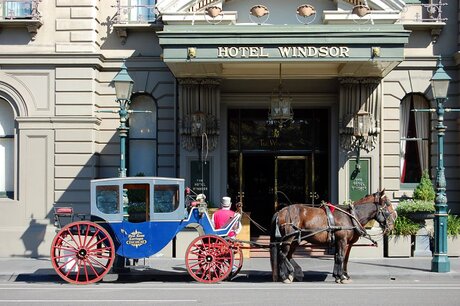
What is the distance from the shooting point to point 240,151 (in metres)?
21.9

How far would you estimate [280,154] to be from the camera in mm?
21906

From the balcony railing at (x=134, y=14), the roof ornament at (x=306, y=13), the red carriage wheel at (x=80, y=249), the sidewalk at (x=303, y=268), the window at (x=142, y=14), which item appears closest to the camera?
the red carriage wheel at (x=80, y=249)

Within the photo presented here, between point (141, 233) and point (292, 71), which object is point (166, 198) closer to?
point (141, 233)

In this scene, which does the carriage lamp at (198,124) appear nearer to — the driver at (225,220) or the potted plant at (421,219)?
the driver at (225,220)

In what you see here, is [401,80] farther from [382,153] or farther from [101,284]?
[101,284]

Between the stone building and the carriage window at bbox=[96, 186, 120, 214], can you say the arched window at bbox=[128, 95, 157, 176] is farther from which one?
the carriage window at bbox=[96, 186, 120, 214]

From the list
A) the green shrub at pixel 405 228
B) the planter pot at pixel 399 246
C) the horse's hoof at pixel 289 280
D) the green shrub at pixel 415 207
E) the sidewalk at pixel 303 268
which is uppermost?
the green shrub at pixel 415 207

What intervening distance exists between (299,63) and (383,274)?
5.82 m

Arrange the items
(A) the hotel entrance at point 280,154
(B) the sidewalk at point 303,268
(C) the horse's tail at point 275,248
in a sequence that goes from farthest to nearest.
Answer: (A) the hotel entrance at point 280,154, (B) the sidewalk at point 303,268, (C) the horse's tail at point 275,248

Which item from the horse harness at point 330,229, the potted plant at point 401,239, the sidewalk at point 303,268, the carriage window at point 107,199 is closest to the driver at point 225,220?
the horse harness at point 330,229

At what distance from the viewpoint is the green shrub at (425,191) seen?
64.8ft

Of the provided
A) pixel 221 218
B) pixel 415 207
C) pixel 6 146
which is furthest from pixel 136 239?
pixel 415 207

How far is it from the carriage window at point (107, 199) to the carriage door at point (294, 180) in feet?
25.6

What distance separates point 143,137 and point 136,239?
6.87 m
